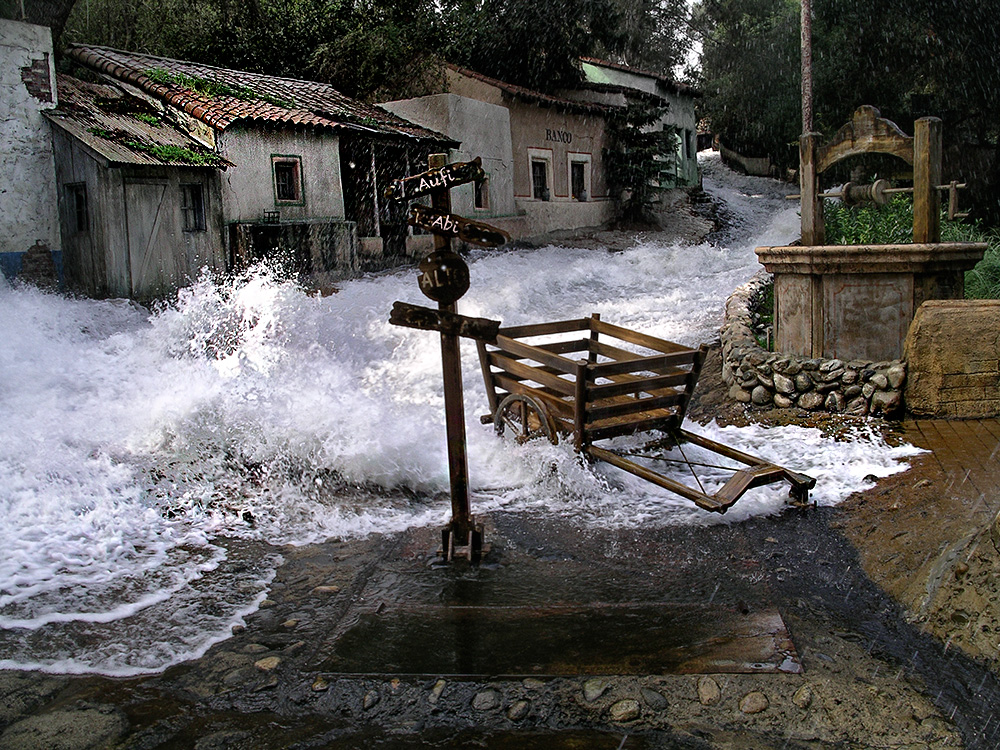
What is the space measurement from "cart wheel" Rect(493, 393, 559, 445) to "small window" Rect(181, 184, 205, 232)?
8.82 m

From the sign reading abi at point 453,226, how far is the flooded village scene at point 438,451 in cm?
3

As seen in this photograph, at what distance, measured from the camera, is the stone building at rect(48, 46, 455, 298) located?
1294 centimetres

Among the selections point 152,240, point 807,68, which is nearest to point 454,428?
point 152,240

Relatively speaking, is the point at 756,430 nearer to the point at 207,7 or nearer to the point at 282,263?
the point at 282,263

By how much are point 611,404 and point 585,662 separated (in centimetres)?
324

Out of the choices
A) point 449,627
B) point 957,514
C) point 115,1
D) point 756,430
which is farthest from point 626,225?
point 449,627

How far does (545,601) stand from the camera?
15.3 ft

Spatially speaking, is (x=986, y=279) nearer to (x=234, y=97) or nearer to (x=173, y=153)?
(x=173, y=153)

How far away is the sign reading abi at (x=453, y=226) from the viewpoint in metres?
4.95

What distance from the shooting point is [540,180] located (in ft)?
71.3

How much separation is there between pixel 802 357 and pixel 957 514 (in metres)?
3.01

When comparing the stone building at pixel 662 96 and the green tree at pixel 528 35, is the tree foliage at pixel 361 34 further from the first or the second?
the stone building at pixel 662 96

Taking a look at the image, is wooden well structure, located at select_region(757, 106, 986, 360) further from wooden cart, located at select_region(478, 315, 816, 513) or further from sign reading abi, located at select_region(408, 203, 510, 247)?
sign reading abi, located at select_region(408, 203, 510, 247)

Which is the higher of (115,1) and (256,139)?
(115,1)
